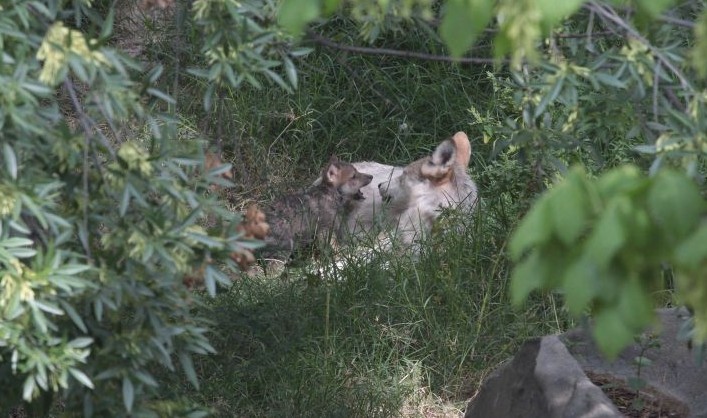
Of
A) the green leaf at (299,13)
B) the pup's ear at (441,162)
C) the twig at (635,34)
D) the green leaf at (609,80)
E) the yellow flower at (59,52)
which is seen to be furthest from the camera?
the pup's ear at (441,162)

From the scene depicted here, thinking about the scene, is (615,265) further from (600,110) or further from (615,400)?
(615,400)

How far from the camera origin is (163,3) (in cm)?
369

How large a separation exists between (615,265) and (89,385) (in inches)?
84.6

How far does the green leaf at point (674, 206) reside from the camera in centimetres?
192

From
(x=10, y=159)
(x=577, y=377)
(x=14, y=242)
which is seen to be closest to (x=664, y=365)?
(x=577, y=377)

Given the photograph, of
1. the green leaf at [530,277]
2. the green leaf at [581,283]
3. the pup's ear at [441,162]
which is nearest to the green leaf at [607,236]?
the green leaf at [581,283]

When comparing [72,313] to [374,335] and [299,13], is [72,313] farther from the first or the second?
[374,335]

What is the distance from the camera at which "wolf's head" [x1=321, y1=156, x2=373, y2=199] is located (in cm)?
855

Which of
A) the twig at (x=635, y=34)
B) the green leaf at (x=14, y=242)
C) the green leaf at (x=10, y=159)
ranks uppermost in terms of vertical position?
the twig at (x=635, y=34)

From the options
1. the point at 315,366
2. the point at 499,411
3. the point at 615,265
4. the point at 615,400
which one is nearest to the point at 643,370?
the point at 615,400

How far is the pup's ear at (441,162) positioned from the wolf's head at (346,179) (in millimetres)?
534

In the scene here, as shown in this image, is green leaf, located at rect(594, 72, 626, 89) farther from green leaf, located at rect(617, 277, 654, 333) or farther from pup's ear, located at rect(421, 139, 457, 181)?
pup's ear, located at rect(421, 139, 457, 181)

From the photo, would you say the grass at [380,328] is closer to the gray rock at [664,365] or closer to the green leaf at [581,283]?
the gray rock at [664,365]

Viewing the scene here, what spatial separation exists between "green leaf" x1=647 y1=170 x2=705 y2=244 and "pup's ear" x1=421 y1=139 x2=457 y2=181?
6.29 meters
